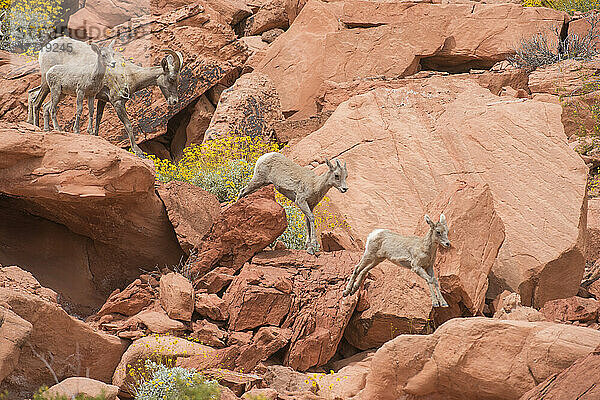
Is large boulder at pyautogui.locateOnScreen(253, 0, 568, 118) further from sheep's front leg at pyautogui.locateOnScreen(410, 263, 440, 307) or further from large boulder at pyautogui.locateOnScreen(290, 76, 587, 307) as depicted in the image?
sheep's front leg at pyautogui.locateOnScreen(410, 263, 440, 307)

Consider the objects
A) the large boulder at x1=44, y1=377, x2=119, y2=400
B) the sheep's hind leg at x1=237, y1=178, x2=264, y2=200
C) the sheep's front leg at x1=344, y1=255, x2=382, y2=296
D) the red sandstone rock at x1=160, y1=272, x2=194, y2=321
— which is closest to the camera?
the large boulder at x1=44, y1=377, x2=119, y2=400

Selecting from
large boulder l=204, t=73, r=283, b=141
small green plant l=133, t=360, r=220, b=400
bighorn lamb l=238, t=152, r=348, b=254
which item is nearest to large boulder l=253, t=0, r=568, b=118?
large boulder l=204, t=73, r=283, b=141

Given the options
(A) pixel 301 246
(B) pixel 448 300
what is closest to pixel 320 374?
(B) pixel 448 300

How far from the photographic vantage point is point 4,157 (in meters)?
9.72

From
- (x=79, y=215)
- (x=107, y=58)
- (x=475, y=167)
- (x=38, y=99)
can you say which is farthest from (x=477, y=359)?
(x=38, y=99)

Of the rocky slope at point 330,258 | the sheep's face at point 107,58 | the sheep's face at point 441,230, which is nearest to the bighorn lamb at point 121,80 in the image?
the sheep's face at point 107,58

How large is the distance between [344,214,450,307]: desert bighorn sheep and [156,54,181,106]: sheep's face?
15.8ft

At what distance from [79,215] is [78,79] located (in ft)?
7.25

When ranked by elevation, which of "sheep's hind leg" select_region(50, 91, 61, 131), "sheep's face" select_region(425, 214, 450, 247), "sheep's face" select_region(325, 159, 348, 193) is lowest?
"sheep's face" select_region(425, 214, 450, 247)

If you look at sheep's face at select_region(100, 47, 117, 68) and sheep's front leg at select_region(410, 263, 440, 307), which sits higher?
sheep's face at select_region(100, 47, 117, 68)

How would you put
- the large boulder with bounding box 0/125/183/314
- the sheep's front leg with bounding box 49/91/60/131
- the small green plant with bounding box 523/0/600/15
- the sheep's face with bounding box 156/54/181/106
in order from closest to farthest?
the large boulder with bounding box 0/125/183/314, the sheep's front leg with bounding box 49/91/60/131, the sheep's face with bounding box 156/54/181/106, the small green plant with bounding box 523/0/600/15

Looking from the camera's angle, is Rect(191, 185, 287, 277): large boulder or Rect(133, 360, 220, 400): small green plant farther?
Rect(191, 185, 287, 277): large boulder

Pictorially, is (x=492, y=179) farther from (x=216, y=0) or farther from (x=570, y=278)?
(x=216, y=0)

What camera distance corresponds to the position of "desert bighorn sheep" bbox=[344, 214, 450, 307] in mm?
9085
